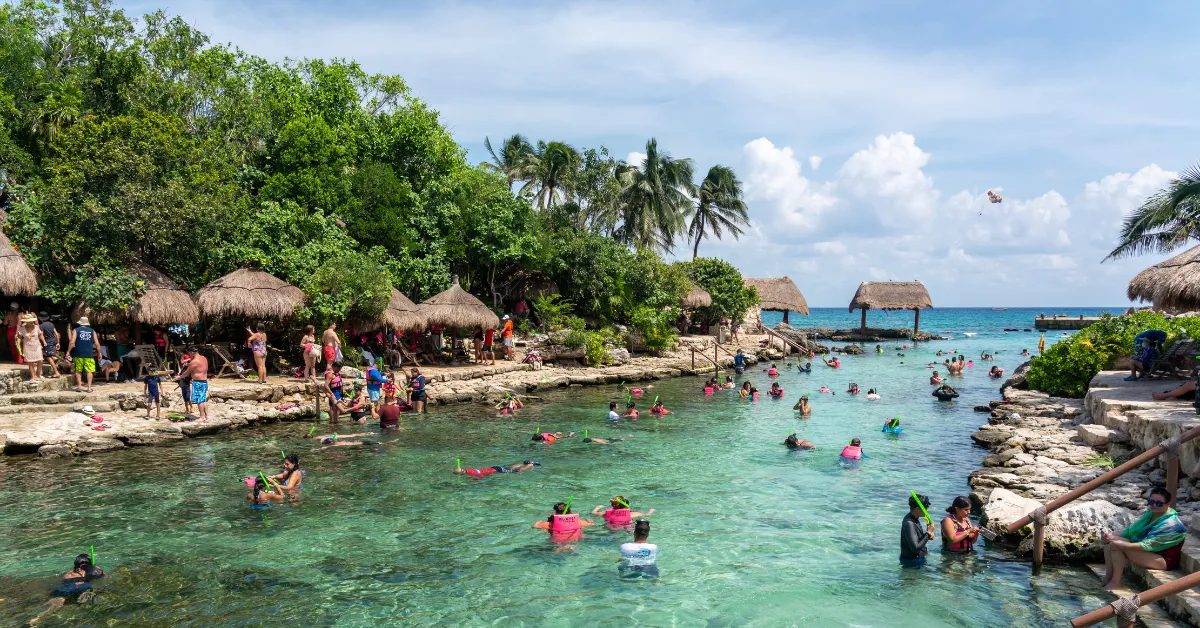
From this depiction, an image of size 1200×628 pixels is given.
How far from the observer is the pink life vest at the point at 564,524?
9617 mm

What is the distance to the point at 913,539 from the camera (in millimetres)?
8664

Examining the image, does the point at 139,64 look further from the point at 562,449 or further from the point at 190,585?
the point at 190,585

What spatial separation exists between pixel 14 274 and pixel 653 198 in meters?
29.7

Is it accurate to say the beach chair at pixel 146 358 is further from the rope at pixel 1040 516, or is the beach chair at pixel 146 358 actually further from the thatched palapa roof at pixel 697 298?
the thatched palapa roof at pixel 697 298

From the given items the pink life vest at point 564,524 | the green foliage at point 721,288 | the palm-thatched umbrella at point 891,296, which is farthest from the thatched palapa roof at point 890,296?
the pink life vest at point 564,524

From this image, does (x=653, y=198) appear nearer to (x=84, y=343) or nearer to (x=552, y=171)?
(x=552, y=171)

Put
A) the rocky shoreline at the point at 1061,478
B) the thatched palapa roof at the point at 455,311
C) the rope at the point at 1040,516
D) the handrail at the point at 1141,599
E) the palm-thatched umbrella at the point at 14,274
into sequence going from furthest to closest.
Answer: the thatched palapa roof at the point at 455,311, the palm-thatched umbrella at the point at 14,274, the rocky shoreline at the point at 1061,478, the rope at the point at 1040,516, the handrail at the point at 1141,599

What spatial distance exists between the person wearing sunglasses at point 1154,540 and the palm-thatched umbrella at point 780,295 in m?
40.6

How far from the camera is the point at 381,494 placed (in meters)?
11.4

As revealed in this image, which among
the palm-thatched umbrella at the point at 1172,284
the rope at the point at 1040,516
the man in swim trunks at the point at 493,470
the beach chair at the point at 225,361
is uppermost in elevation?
the palm-thatched umbrella at the point at 1172,284

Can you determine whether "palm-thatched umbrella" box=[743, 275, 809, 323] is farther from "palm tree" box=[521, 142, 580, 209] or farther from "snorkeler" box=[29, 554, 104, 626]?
"snorkeler" box=[29, 554, 104, 626]

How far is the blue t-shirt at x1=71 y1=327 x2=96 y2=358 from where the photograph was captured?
14.8 metres

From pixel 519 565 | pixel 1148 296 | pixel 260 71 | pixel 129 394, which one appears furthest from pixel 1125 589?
pixel 260 71

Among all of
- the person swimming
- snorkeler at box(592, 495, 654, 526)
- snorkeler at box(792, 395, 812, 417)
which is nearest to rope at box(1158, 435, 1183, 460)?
snorkeler at box(592, 495, 654, 526)
